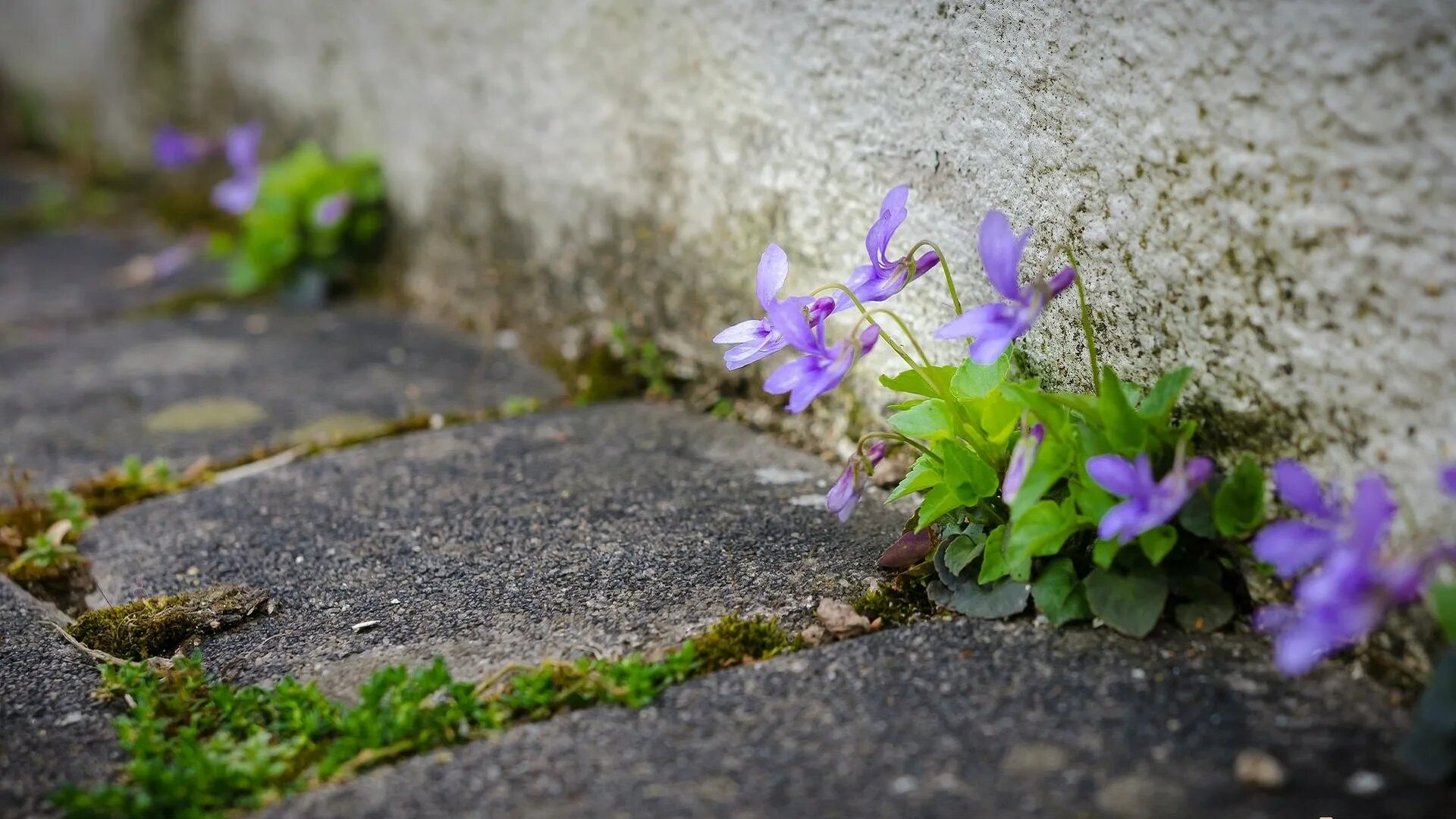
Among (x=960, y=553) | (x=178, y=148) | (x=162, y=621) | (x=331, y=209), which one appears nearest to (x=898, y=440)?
(x=960, y=553)

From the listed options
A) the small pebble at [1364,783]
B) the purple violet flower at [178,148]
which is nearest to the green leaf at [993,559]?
the small pebble at [1364,783]

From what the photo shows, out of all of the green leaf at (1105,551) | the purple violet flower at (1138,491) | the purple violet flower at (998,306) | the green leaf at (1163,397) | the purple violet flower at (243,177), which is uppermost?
the purple violet flower at (243,177)

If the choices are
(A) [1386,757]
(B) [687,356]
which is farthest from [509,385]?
(A) [1386,757]

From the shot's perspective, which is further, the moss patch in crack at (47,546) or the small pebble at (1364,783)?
the moss patch in crack at (47,546)

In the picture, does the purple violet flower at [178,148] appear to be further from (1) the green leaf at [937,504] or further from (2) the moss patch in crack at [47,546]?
(1) the green leaf at [937,504]

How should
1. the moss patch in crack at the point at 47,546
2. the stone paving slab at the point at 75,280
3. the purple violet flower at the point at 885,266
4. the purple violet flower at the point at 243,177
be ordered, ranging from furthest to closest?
1. the purple violet flower at the point at 243,177
2. the stone paving slab at the point at 75,280
3. the moss patch in crack at the point at 47,546
4. the purple violet flower at the point at 885,266

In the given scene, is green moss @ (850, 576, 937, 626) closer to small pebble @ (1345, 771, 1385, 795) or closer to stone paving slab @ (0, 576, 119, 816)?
small pebble @ (1345, 771, 1385, 795)
